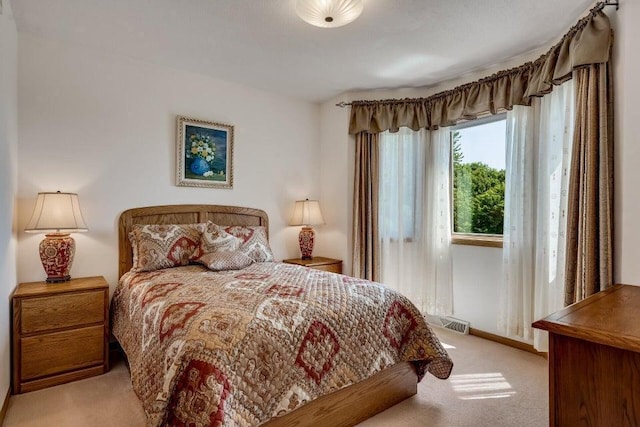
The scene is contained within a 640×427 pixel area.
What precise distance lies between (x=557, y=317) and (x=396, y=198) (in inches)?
98.5

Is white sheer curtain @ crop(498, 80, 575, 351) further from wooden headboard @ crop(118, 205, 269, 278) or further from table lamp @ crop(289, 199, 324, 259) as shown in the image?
wooden headboard @ crop(118, 205, 269, 278)

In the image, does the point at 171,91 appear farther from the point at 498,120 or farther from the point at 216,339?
the point at 498,120

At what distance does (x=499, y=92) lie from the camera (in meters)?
2.90

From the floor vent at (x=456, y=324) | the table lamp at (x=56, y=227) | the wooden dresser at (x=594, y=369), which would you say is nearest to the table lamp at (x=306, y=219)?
the floor vent at (x=456, y=324)

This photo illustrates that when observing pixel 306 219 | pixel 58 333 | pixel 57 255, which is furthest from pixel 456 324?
pixel 57 255

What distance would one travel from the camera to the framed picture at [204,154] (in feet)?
10.5

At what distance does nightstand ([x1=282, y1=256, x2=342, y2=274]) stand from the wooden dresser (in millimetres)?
2525

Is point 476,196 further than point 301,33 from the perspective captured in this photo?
Yes

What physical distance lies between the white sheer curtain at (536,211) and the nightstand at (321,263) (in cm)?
162

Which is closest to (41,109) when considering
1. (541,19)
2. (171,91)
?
(171,91)

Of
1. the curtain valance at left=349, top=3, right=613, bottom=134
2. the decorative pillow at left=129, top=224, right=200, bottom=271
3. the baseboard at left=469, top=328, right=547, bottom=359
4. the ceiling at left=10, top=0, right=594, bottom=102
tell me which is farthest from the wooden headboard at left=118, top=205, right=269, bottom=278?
the baseboard at left=469, top=328, right=547, bottom=359

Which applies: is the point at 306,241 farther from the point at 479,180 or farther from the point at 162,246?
the point at 479,180

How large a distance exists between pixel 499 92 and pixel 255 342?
2807 mm

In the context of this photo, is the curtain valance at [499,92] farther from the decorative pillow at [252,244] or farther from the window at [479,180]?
the decorative pillow at [252,244]
